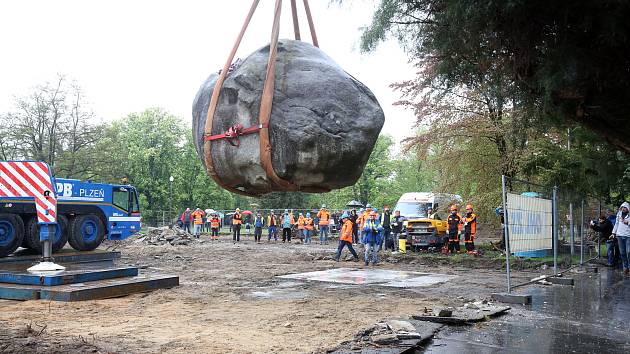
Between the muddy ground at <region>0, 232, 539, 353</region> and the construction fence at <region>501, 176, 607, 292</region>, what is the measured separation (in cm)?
120

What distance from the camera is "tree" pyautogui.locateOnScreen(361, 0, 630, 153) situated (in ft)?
8.37

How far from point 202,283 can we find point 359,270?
4721 millimetres

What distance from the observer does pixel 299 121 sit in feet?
11.1

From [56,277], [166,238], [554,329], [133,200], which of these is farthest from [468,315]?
[166,238]

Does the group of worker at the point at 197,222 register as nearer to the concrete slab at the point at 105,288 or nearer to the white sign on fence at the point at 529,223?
the concrete slab at the point at 105,288

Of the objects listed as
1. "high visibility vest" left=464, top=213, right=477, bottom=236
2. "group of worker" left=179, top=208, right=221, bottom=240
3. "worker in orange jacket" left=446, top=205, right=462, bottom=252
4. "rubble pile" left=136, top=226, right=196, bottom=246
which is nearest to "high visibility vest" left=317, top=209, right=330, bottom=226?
"group of worker" left=179, top=208, right=221, bottom=240

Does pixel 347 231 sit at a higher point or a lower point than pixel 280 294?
higher

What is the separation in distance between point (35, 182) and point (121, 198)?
7.28 meters

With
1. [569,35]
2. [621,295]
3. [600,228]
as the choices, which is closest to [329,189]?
[569,35]

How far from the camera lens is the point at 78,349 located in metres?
5.59

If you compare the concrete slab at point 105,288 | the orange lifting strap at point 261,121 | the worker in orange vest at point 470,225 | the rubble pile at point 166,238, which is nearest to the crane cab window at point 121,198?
the rubble pile at point 166,238

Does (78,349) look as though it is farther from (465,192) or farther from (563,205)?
(465,192)

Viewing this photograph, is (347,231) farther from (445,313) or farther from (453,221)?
(445,313)

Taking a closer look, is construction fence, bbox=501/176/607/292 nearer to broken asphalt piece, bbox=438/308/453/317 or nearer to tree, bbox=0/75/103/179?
broken asphalt piece, bbox=438/308/453/317
